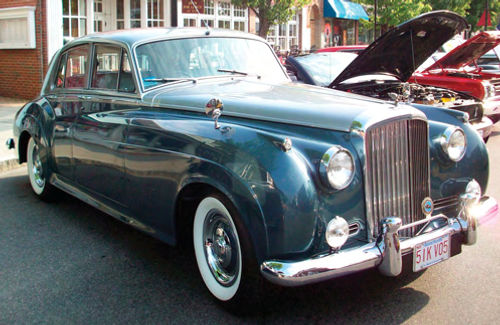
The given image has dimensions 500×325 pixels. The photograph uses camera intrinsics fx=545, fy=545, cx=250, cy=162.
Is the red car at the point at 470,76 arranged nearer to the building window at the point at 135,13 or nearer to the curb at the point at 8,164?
the curb at the point at 8,164

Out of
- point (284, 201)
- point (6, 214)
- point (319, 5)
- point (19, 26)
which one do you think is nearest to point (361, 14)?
point (319, 5)

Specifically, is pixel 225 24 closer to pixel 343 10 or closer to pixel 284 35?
pixel 284 35

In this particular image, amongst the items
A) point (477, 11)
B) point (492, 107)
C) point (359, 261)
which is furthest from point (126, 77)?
point (477, 11)

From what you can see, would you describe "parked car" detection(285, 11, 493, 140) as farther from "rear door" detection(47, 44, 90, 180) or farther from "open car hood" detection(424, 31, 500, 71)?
"rear door" detection(47, 44, 90, 180)

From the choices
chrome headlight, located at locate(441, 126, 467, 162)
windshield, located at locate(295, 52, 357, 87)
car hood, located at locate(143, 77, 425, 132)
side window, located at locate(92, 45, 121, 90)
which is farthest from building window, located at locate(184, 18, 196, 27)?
chrome headlight, located at locate(441, 126, 467, 162)

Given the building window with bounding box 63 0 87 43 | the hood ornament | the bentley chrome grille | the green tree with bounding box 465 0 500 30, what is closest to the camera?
the bentley chrome grille

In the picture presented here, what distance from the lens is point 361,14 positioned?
25.2 meters

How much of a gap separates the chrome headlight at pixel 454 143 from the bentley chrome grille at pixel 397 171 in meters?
0.25

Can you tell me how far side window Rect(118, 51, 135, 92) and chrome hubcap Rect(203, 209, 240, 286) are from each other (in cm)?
149

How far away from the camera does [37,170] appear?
5.96m

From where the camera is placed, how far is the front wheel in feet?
9.90

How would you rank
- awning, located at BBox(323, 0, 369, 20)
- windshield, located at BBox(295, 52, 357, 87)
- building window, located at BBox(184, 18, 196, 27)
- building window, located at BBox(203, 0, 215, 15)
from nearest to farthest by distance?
windshield, located at BBox(295, 52, 357, 87), building window, located at BBox(184, 18, 196, 27), building window, located at BBox(203, 0, 215, 15), awning, located at BBox(323, 0, 369, 20)

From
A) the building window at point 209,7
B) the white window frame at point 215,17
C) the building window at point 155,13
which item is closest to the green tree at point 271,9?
the white window frame at point 215,17

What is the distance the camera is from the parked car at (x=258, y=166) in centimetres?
288
